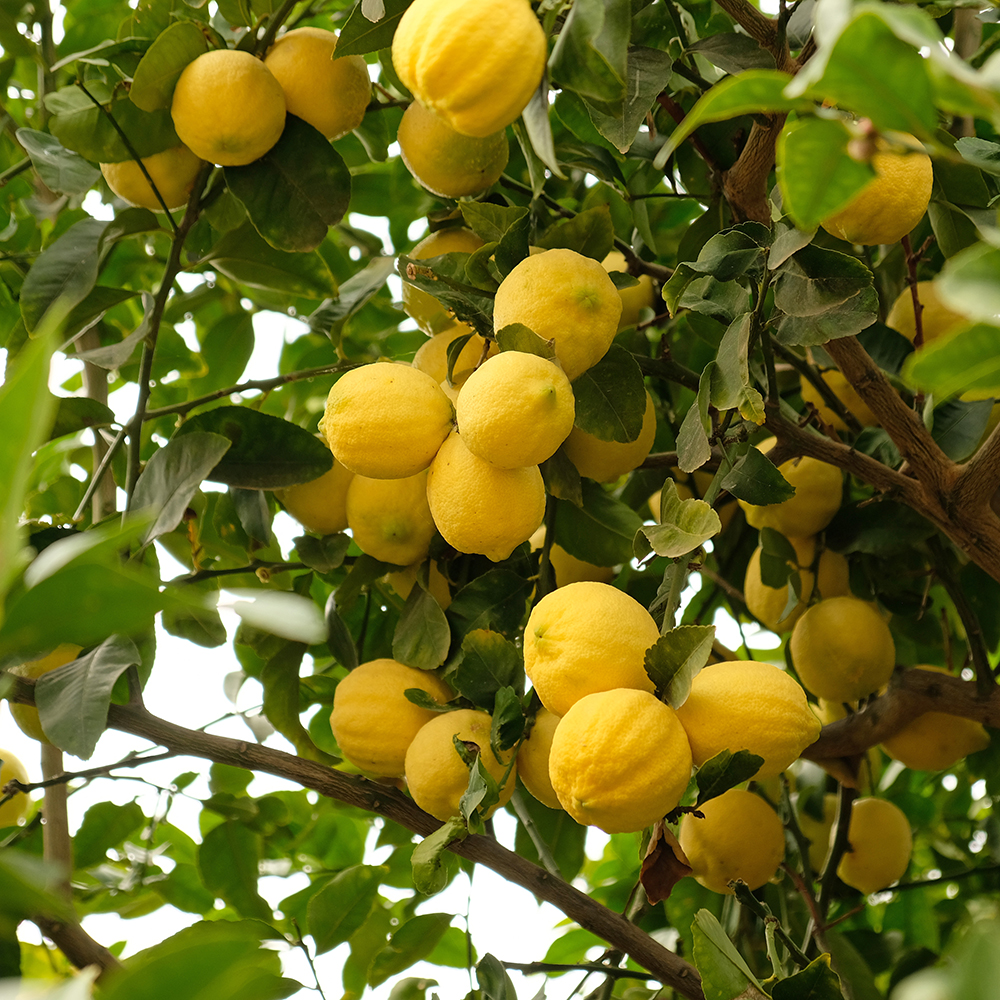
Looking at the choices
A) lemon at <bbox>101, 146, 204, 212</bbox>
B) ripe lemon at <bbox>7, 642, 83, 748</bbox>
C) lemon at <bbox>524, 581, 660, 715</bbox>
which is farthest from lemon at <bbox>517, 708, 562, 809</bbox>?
lemon at <bbox>101, 146, 204, 212</bbox>

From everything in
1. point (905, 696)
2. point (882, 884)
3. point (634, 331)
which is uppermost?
point (634, 331)

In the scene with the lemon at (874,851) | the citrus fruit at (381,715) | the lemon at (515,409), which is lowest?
the lemon at (874,851)

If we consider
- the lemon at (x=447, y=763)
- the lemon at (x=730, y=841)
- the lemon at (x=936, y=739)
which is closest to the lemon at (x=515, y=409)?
the lemon at (x=447, y=763)

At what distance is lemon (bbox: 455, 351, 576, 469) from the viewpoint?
706mm

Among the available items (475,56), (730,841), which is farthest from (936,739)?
(475,56)

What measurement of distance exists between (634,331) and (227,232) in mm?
471

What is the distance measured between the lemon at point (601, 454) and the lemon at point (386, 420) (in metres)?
0.19

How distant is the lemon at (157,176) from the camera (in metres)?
1.05

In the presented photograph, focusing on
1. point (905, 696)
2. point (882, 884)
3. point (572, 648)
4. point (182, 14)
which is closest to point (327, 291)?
point (182, 14)

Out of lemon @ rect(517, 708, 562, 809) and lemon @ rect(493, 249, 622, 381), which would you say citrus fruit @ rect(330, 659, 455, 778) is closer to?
lemon @ rect(517, 708, 562, 809)

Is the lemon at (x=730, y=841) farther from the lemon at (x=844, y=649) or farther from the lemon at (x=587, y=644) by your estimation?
the lemon at (x=587, y=644)

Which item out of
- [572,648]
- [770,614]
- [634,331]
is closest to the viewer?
[572,648]

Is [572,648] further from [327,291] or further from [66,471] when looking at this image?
[66,471]

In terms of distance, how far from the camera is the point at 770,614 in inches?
50.7
